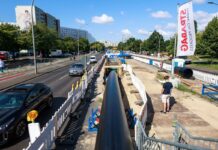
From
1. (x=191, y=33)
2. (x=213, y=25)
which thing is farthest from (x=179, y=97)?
(x=213, y=25)

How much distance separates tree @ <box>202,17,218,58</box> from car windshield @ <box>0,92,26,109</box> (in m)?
38.8

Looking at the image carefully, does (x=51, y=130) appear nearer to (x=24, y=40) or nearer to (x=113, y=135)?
(x=113, y=135)

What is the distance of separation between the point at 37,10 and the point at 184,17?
479ft

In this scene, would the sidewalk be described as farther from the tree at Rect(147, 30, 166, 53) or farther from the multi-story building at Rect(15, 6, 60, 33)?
the multi-story building at Rect(15, 6, 60, 33)

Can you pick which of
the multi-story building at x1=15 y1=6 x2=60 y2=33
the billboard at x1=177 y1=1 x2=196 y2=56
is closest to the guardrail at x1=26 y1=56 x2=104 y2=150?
the billboard at x1=177 y1=1 x2=196 y2=56

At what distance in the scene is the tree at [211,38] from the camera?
39.1m

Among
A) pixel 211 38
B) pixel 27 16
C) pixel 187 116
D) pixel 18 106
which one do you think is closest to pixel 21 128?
pixel 18 106

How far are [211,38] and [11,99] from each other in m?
39.5

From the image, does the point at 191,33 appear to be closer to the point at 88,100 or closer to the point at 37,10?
the point at 88,100

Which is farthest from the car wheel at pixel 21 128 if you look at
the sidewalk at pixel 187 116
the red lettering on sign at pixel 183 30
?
the red lettering on sign at pixel 183 30

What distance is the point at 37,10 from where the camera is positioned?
5694 inches

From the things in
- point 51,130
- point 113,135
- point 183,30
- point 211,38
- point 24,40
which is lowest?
point 51,130

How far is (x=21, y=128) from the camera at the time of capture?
26.0 feet

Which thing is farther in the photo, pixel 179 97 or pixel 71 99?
pixel 179 97
